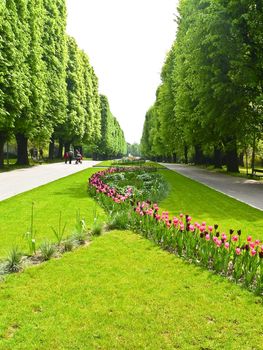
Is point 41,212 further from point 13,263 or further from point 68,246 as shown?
point 13,263

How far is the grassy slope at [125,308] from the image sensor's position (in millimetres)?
4305

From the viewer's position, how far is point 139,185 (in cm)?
1656

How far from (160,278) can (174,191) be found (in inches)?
460

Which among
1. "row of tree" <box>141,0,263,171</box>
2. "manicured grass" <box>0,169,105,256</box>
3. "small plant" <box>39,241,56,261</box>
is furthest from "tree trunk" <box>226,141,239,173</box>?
"small plant" <box>39,241,56,261</box>

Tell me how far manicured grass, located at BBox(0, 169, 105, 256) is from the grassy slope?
190cm

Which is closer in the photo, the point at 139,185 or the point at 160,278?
the point at 160,278

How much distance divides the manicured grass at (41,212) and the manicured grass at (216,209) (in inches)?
115

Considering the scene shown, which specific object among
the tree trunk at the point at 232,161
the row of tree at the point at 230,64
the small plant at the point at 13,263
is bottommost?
the small plant at the point at 13,263

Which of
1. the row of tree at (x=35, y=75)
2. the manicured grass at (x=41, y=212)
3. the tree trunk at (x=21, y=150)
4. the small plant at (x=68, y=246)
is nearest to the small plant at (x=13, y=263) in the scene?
the manicured grass at (x=41, y=212)

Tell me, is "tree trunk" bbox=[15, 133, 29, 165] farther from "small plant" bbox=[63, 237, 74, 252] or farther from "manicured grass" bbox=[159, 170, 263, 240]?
"small plant" bbox=[63, 237, 74, 252]

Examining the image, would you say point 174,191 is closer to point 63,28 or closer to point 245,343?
point 245,343

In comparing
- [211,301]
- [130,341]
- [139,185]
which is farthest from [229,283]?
[139,185]

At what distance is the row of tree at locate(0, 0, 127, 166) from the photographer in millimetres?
26531

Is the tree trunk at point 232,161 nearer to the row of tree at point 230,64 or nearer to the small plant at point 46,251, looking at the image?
the row of tree at point 230,64
